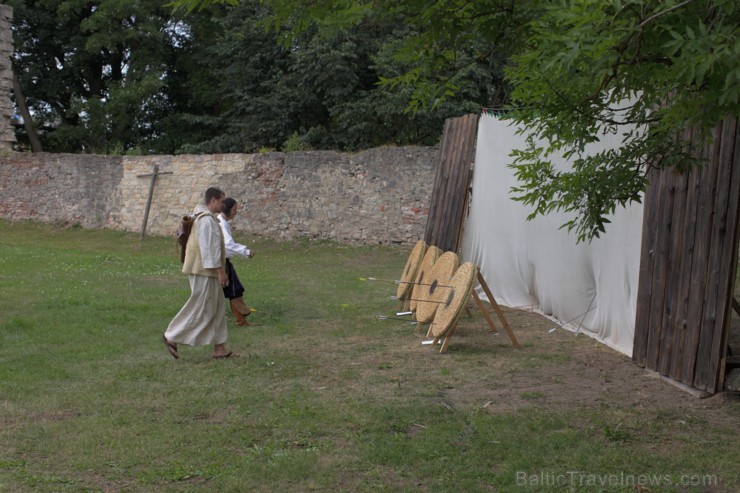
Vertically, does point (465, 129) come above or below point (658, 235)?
above

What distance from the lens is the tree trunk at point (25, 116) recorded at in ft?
101

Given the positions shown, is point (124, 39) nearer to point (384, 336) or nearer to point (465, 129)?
point (465, 129)

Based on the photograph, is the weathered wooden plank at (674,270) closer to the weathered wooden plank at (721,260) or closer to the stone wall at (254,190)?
the weathered wooden plank at (721,260)

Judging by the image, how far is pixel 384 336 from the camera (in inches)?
355

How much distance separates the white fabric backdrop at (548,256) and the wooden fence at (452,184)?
0.44 m

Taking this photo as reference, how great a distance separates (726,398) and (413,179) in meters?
13.0

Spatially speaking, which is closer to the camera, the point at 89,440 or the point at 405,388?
the point at 89,440

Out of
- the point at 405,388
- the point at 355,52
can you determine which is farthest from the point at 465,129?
the point at 355,52

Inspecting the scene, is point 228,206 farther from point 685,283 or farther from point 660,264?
point 685,283

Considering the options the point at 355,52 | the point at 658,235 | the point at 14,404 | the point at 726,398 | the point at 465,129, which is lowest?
the point at 14,404

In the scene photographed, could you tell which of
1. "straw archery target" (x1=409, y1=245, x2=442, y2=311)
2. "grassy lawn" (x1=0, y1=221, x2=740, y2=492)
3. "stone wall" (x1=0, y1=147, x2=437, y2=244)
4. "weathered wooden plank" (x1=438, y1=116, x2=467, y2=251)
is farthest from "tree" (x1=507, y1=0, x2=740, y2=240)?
"stone wall" (x1=0, y1=147, x2=437, y2=244)

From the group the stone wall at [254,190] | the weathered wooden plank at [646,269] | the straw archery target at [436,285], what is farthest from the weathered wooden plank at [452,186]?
the stone wall at [254,190]

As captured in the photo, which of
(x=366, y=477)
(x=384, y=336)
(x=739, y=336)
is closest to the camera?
(x=366, y=477)

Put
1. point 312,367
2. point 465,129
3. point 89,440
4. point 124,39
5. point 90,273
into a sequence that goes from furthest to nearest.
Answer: point 124,39, point 90,273, point 465,129, point 312,367, point 89,440
